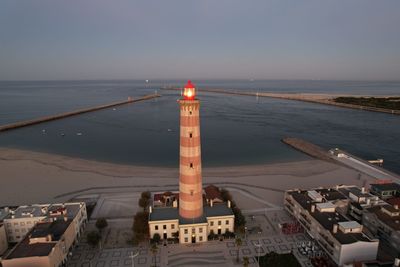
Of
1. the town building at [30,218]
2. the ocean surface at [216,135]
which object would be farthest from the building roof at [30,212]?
the ocean surface at [216,135]

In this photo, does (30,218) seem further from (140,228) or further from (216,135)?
(216,135)

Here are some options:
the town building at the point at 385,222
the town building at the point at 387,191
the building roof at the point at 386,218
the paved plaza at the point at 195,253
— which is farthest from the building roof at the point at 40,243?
the town building at the point at 387,191

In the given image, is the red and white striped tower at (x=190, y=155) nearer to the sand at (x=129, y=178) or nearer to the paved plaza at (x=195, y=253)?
the paved plaza at (x=195, y=253)

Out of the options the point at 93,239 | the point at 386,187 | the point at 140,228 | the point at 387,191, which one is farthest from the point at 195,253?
the point at 386,187

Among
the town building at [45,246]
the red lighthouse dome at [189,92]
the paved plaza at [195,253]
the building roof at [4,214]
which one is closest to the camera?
the town building at [45,246]

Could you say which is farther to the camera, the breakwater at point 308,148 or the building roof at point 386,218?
the breakwater at point 308,148

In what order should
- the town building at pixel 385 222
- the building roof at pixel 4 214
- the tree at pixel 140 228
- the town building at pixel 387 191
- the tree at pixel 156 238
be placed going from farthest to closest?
the town building at pixel 387 191 → the building roof at pixel 4 214 → the tree at pixel 156 238 → the tree at pixel 140 228 → the town building at pixel 385 222

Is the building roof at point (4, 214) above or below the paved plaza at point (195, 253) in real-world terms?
above

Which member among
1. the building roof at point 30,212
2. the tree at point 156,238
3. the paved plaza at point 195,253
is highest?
the building roof at point 30,212
